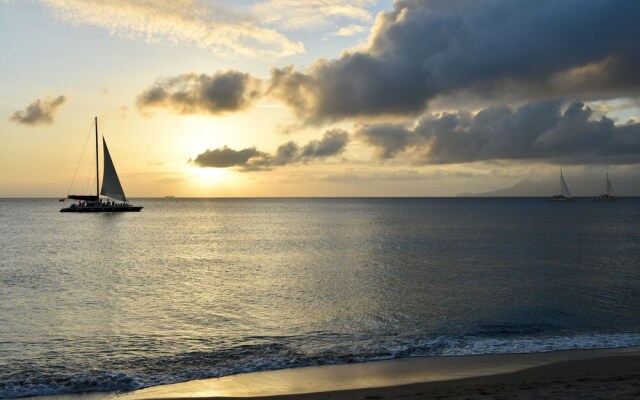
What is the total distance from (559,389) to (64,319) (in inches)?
953

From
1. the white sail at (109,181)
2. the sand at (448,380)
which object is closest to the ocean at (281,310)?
the sand at (448,380)

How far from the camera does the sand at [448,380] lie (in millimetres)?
14578

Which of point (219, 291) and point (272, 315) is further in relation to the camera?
point (219, 291)

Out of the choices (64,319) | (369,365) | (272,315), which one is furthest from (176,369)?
(64,319)

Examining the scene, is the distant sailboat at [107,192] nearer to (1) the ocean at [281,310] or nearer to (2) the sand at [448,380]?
(1) the ocean at [281,310]

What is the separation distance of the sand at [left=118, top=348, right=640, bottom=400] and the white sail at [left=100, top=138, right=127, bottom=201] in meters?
129

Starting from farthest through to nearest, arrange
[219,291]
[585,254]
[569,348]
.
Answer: [585,254], [219,291], [569,348]

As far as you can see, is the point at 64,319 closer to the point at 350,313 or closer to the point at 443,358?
the point at 350,313

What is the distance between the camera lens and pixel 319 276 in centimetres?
4166

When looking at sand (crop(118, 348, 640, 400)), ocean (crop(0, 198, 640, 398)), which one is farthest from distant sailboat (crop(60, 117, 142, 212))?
sand (crop(118, 348, 640, 400))

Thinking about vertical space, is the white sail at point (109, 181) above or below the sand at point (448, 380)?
above

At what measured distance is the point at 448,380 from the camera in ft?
54.0

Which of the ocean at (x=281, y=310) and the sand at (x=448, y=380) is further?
the ocean at (x=281, y=310)

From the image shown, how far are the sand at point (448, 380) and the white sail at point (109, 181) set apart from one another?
5075 inches
